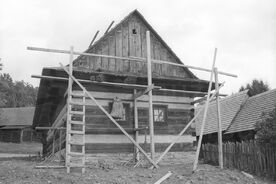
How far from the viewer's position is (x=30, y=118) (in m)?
48.5

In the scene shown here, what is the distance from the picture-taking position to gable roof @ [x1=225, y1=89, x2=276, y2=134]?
19.5 metres

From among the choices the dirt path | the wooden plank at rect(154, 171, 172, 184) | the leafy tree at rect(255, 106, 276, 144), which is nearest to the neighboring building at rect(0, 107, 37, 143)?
the dirt path

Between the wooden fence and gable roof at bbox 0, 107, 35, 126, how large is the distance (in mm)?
38470

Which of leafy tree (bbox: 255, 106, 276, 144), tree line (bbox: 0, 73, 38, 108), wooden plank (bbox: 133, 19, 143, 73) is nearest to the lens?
leafy tree (bbox: 255, 106, 276, 144)

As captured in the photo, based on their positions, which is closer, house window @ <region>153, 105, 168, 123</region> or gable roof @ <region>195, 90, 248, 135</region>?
house window @ <region>153, 105, 168, 123</region>

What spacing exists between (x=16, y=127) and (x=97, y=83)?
1486 inches

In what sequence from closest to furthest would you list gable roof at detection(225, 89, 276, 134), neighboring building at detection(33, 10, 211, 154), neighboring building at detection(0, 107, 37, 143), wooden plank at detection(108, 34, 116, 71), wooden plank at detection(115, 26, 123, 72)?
neighboring building at detection(33, 10, 211, 154) < wooden plank at detection(108, 34, 116, 71) < wooden plank at detection(115, 26, 123, 72) < gable roof at detection(225, 89, 276, 134) < neighboring building at detection(0, 107, 37, 143)

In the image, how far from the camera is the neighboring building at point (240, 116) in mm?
19578

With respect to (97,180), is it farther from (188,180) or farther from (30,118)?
(30,118)

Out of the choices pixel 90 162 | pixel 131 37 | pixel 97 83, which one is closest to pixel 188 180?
pixel 90 162

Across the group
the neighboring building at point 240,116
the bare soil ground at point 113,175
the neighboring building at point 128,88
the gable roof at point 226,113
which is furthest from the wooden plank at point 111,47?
the gable roof at point 226,113

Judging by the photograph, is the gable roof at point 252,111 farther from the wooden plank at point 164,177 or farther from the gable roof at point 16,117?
the gable roof at point 16,117

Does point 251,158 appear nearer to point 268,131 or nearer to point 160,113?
point 268,131

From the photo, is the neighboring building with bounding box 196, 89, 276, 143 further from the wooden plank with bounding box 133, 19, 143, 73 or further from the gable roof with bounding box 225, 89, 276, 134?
the wooden plank with bounding box 133, 19, 143, 73
